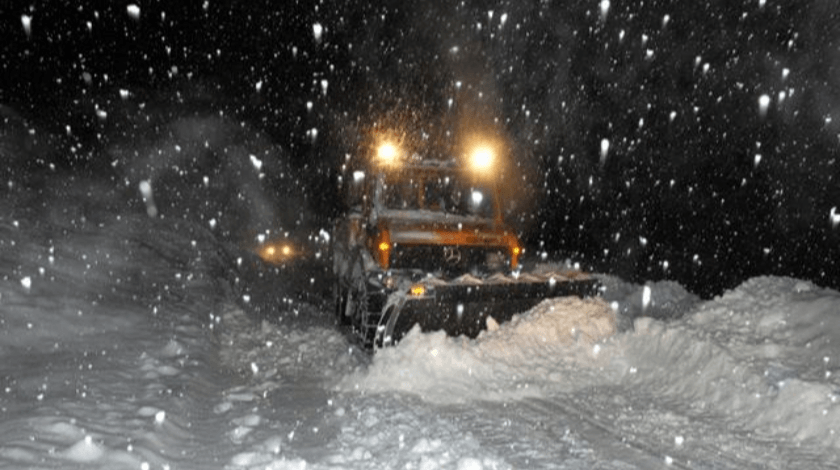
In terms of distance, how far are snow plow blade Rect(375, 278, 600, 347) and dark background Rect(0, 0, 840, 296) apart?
12.7 meters

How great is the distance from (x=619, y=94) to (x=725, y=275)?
9.93 m

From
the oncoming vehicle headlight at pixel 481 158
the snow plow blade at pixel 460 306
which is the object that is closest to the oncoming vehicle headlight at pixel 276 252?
the oncoming vehicle headlight at pixel 481 158

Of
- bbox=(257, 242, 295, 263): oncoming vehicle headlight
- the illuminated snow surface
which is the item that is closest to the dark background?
bbox=(257, 242, 295, 263): oncoming vehicle headlight

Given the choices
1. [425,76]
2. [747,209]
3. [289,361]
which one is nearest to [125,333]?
[289,361]

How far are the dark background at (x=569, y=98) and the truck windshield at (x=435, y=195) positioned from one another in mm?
11351

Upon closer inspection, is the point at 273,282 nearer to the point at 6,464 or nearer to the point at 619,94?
the point at 6,464

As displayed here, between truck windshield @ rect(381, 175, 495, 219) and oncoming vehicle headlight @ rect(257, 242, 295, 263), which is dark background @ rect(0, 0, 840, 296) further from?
truck windshield @ rect(381, 175, 495, 219)

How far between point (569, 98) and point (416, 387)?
25.4 metres

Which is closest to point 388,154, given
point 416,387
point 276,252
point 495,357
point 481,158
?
point 481,158

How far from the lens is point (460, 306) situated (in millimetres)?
7207

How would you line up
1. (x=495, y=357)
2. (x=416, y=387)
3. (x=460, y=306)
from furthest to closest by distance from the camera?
(x=460, y=306)
(x=495, y=357)
(x=416, y=387)

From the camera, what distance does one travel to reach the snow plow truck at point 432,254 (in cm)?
715

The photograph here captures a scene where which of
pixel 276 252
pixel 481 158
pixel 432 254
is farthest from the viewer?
pixel 276 252

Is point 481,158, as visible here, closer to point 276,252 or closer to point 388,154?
point 388,154
